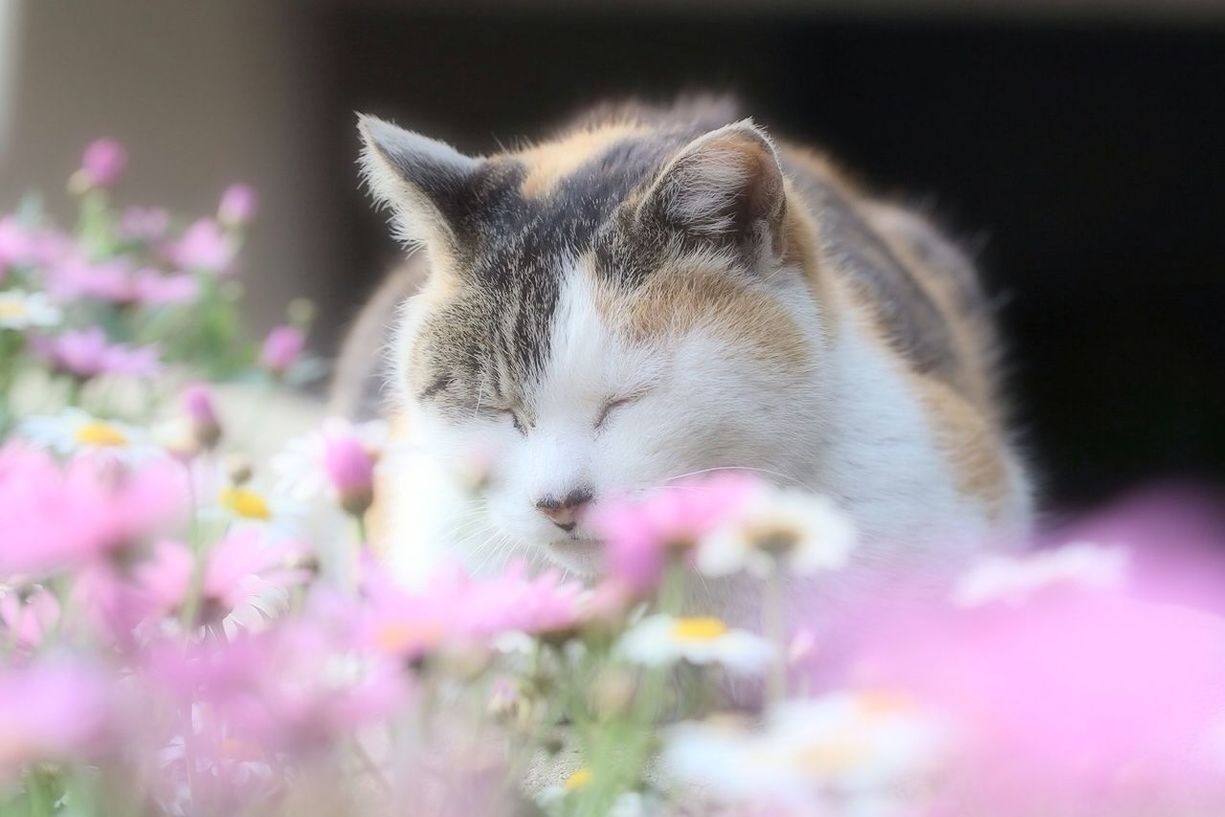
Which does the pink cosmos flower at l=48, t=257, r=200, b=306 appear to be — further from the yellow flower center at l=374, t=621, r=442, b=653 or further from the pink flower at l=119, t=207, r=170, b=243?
the yellow flower center at l=374, t=621, r=442, b=653

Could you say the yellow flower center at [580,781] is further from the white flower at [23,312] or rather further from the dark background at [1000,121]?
the dark background at [1000,121]

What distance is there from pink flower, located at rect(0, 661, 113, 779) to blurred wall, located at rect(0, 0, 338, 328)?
93.4 inches

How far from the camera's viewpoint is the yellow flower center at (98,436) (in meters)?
0.81

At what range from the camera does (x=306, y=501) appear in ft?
2.77

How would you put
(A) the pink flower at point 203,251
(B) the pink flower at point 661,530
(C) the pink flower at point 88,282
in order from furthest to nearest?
Answer: 1. (A) the pink flower at point 203,251
2. (C) the pink flower at point 88,282
3. (B) the pink flower at point 661,530

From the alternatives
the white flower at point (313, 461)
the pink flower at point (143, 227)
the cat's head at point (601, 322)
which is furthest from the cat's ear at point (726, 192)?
the pink flower at point (143, 227)

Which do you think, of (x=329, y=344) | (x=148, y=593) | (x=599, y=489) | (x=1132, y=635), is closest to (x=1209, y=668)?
(x=1132, y=635)

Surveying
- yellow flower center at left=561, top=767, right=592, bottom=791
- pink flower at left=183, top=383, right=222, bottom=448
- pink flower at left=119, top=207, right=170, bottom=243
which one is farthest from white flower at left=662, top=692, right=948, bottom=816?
pink flower at left=119, top=207, right=170, bottom=243

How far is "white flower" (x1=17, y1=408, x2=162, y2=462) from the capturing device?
31.9 inches

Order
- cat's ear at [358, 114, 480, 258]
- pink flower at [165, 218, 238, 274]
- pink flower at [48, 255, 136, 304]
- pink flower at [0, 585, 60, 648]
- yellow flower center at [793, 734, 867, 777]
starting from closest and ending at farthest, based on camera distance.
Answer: yellow flower center at [793, 734, 867, 777] → pink flower at [0, 585, 60, 648] → cat's ear at [358, 114, 480, 258] → pink flower at [48, 255, 136, 304] → pink flower at [165, 218, 238, 274]

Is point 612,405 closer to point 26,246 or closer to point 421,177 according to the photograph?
point 421,177

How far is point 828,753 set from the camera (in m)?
0.35

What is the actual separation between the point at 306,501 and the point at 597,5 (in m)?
2.45

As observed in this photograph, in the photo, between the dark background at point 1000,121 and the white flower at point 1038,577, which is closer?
the white flower at point 1038,577
